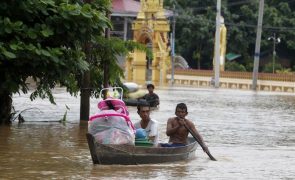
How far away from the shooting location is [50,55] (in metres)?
18.2

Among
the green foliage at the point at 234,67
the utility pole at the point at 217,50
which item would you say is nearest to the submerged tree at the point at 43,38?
the utility pole at the point at 217,50

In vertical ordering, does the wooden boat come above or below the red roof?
below

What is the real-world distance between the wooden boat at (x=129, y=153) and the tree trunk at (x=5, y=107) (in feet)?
22.1

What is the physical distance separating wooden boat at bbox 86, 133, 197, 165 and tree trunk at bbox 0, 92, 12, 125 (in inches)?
265

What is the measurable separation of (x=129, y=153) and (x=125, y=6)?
55.5m

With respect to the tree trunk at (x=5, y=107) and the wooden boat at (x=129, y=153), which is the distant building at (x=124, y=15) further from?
the wooden boat at (x=129, y=153)

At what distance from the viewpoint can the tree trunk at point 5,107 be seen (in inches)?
842

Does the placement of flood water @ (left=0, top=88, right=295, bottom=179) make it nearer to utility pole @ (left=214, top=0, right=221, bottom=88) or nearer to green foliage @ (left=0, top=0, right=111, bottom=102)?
green foliage @ (left=0, top=0, right=111, bottom=102)

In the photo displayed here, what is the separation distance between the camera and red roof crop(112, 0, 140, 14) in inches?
2684

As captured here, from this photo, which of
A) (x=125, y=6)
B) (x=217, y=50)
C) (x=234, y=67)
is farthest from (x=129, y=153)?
(x=234, y=67)

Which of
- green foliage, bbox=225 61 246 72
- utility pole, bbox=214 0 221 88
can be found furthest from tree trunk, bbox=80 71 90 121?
green foliage, bbox=225 61 246 72

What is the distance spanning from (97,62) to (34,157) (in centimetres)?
744

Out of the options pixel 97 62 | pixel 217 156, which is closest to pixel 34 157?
pixel 217 156

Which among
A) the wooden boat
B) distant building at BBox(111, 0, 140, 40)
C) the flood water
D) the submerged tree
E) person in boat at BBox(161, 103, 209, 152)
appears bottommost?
the flood water
